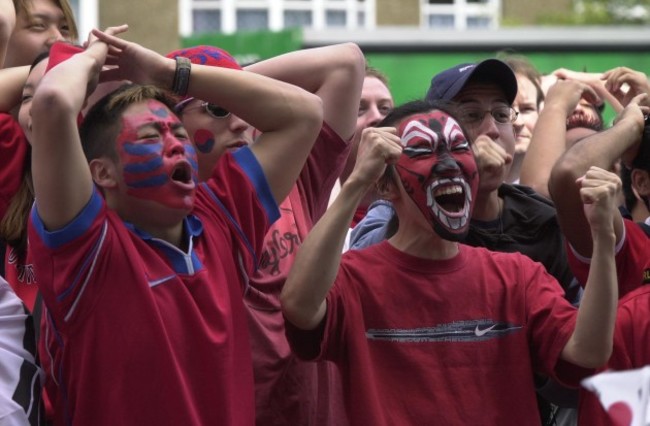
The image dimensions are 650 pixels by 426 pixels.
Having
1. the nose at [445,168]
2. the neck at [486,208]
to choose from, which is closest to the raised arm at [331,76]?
the nose at [445,168]

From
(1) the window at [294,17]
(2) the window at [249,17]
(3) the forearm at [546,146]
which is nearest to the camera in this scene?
(3) the forearm at [546,146]

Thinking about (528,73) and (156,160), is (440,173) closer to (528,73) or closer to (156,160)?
(156,160)

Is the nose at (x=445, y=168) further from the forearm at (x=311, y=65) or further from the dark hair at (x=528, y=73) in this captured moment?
the dark hair at (x=528, y=73)

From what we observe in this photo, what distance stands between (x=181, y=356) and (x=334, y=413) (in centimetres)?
74

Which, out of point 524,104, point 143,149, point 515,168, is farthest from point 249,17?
point 143,149

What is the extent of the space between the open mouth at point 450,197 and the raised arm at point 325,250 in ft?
0.90

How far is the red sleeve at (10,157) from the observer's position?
4.31 meters

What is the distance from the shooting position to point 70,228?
3.58 m

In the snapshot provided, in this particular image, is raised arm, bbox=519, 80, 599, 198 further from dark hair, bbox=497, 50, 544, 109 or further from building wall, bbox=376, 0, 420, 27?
building wall, bbox=376, 0, 420, 27

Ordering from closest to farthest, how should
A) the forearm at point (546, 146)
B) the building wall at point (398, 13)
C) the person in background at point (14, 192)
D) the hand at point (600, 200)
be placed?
the hand at point (600, 200)
the person in background at point (14, 192)
the forearm at point (546, 146)
the building wall at point (398, 13)

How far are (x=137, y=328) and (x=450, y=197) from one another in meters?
1.08

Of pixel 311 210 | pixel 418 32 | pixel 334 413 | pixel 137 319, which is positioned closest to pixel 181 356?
pixel 137 319

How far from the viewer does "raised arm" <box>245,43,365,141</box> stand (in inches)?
176

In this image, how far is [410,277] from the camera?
4074 mm
